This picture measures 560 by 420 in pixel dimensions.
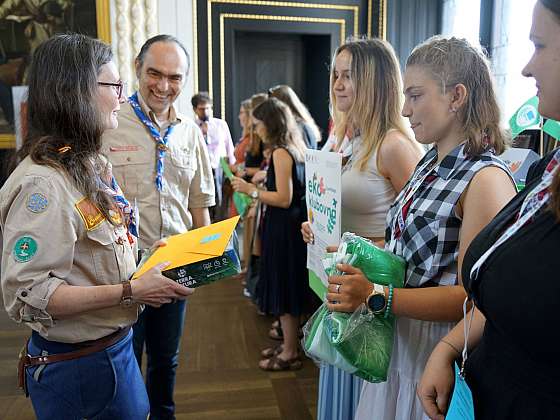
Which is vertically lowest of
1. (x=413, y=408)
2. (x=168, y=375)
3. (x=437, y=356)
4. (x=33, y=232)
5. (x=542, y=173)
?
(x=168, y=375)

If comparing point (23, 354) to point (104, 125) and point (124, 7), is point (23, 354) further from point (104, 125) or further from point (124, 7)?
point (124, 7)

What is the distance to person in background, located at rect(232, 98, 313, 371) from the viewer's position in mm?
2885

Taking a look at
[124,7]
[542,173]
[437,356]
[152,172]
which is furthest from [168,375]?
[124,7]

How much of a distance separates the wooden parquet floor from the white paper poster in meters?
0.96

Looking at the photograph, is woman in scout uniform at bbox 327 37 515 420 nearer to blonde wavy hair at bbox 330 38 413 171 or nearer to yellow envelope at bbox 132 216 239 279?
yellow envelope at bbox 132 216 239 279

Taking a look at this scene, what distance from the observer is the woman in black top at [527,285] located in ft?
2.40

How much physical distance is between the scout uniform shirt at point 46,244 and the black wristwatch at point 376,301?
64 cm

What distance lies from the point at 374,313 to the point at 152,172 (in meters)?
1.12

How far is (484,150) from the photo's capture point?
1.15m

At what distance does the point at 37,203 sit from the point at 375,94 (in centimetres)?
112

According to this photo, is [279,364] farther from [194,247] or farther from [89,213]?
[89,213]

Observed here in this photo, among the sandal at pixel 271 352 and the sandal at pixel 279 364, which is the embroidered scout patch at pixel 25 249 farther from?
the sandal at pixel 271 352

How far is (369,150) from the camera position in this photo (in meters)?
1.71

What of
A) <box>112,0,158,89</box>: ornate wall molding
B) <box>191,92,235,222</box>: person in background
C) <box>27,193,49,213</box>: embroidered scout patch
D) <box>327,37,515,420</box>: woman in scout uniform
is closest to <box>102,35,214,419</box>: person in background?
<box>27,193,49,213</box>: embroidered scout patch
